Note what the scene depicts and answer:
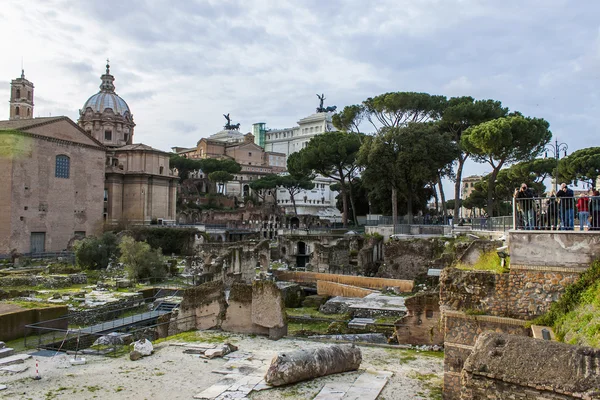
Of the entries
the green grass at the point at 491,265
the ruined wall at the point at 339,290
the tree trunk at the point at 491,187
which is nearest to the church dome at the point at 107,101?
the tree trunk at the point at 491,187

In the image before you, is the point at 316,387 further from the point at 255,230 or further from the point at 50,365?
the point at 255,230

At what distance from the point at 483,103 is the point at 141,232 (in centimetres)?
2799

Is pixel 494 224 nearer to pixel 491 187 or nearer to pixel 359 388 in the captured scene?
pixel 491 187

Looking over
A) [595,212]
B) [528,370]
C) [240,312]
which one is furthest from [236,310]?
[595,212]

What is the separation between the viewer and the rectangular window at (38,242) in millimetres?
35969

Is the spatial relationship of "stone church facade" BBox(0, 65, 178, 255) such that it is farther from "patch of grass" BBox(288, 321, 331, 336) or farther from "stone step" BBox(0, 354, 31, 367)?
"stone step" BBox(0, 354, 31, 367)

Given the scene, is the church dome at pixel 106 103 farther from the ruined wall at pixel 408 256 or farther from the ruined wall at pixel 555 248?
the ruined wall at pixel 555 248

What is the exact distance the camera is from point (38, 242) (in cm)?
3644

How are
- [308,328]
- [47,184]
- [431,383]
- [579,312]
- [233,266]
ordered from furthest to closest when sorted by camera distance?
1. [47,184]
2. [233,266]
3. [308,328]
4. [431,383]
5. [579,312]

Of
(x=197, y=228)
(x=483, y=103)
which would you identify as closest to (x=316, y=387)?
(x=483, y=103)

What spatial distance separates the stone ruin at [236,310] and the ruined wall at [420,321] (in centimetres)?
307

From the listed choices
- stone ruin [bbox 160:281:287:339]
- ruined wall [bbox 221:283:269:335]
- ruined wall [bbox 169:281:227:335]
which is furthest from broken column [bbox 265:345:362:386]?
ruined wall [bbox 169:281:227:335]

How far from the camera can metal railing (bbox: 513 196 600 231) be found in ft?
25.8

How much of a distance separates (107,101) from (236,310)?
49748 mm
